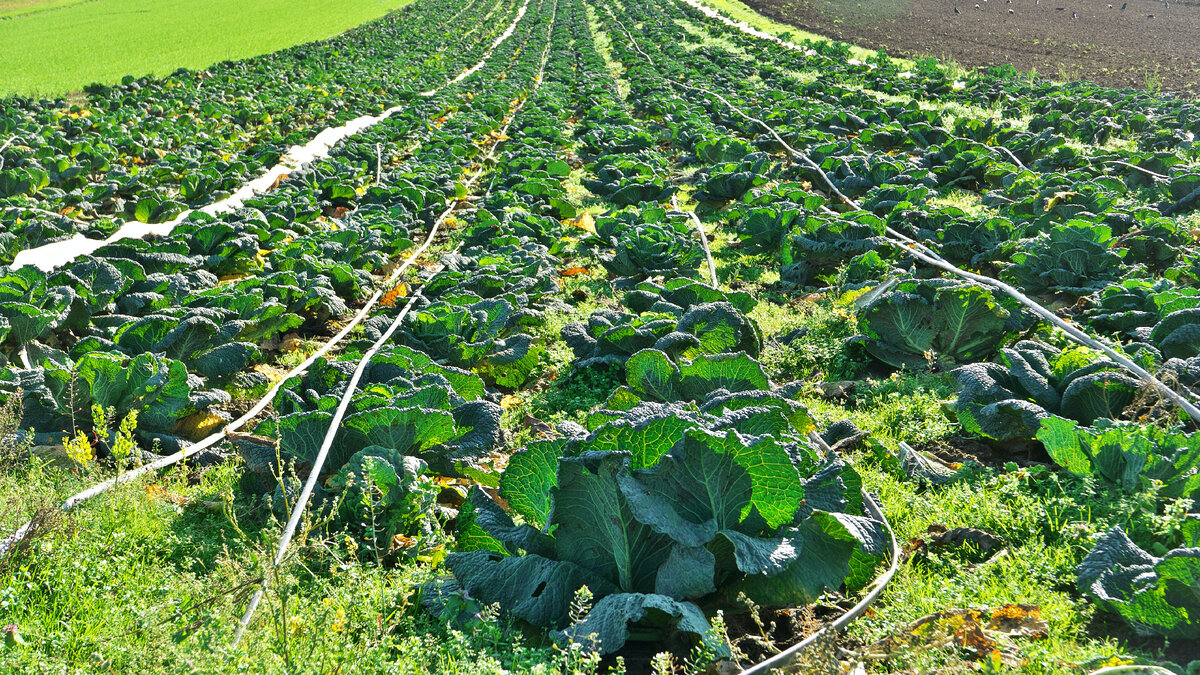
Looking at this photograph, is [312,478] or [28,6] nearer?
[312,478]

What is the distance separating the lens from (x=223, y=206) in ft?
30.3

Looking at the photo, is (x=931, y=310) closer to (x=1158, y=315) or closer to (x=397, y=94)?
(x=1158, y=315)

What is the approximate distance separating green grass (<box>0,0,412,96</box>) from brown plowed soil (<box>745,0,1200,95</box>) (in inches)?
873

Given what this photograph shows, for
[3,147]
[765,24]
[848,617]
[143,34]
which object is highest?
[765,24]

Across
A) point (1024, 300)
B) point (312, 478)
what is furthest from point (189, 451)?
point (1024, 300)

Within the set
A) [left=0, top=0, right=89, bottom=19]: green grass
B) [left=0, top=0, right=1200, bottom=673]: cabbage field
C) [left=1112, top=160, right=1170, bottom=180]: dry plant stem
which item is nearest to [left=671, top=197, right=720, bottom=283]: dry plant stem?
[left=0, top=0, right=1200, bottom=673]: cabbage field

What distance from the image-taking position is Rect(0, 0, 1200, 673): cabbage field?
2.57 metres

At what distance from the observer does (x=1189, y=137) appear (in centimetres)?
1062

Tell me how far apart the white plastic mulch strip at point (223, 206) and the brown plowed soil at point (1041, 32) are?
53.1 ft

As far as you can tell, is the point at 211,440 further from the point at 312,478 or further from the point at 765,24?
the point at 765,24

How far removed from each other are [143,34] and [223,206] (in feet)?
93.3

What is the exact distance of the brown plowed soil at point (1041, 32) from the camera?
781 inches

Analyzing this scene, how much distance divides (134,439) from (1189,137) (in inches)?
504

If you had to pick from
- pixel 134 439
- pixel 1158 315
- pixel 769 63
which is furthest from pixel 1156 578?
pixel 769 63
